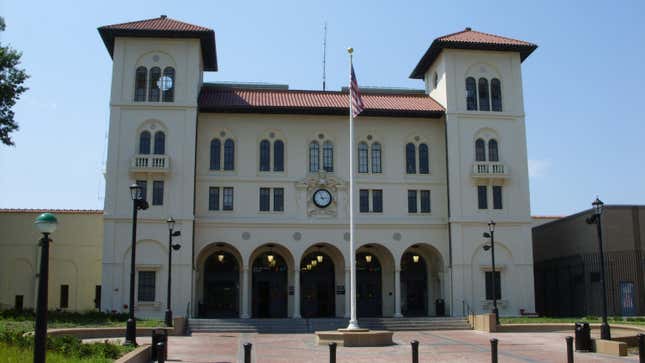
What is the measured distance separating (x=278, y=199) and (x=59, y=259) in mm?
14509

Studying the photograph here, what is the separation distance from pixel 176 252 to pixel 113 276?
358cm

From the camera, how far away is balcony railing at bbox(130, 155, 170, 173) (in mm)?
38875

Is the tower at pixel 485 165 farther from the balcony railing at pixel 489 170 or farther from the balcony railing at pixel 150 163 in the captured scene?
the balcony railing at pixel 150 163

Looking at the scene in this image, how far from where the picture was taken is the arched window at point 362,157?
42.0 metres

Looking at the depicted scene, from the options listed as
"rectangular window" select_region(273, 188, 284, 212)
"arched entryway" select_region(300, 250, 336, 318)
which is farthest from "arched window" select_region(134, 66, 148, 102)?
"arched entryway" select_region(300, 250, 336, 318)

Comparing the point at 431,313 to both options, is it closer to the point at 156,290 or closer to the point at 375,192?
the point at 375,192

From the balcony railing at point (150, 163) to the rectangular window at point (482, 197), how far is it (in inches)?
704

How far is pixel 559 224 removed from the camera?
144 ft

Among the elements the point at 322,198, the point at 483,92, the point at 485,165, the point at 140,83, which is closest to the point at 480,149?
the point at 485,165

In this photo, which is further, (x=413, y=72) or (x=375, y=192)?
(x=413, y=72)

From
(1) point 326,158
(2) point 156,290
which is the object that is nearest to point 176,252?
(2) point 156,290

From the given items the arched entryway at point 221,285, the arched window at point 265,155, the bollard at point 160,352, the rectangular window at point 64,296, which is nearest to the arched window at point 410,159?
the arched window at point 265,155

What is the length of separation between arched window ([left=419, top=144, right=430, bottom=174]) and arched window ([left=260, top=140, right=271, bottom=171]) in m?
9.10

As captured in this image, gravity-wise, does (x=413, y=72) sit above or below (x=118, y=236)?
above
